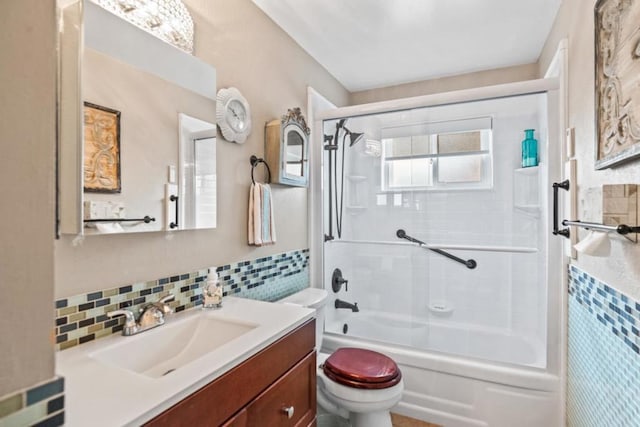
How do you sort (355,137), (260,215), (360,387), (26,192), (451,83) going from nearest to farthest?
(26,192), (360,387), (260,215), (355,137), (451,83)

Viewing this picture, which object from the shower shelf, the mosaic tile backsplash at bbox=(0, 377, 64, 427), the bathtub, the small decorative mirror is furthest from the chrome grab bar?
the mosaic tile backsplash at bbox=(0, 377, 64, 427)

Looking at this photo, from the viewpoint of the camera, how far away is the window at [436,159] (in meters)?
2.48

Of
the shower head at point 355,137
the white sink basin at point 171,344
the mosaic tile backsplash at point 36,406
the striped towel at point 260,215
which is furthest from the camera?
the shower head at point 355,137

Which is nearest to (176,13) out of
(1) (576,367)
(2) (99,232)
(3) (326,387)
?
(2) (99,232)

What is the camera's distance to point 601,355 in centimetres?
121

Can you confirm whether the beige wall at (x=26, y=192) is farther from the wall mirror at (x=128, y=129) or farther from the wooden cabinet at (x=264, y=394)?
the wall mirror at (x=128, y=129)

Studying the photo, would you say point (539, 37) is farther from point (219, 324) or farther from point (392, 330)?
point (219, 324)

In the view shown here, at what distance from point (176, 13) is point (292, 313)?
1273 mm

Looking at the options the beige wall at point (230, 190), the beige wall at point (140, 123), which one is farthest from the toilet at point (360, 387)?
the beige wall at point (140, 123)

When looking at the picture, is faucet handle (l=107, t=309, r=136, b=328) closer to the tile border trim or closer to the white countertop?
the white countertop

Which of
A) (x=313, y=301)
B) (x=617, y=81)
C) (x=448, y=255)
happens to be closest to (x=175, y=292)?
(x=313, y=301)

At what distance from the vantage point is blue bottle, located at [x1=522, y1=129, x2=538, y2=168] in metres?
2.20

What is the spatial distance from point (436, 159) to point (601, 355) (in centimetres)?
165

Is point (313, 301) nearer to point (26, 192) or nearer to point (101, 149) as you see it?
point (101, 149)
